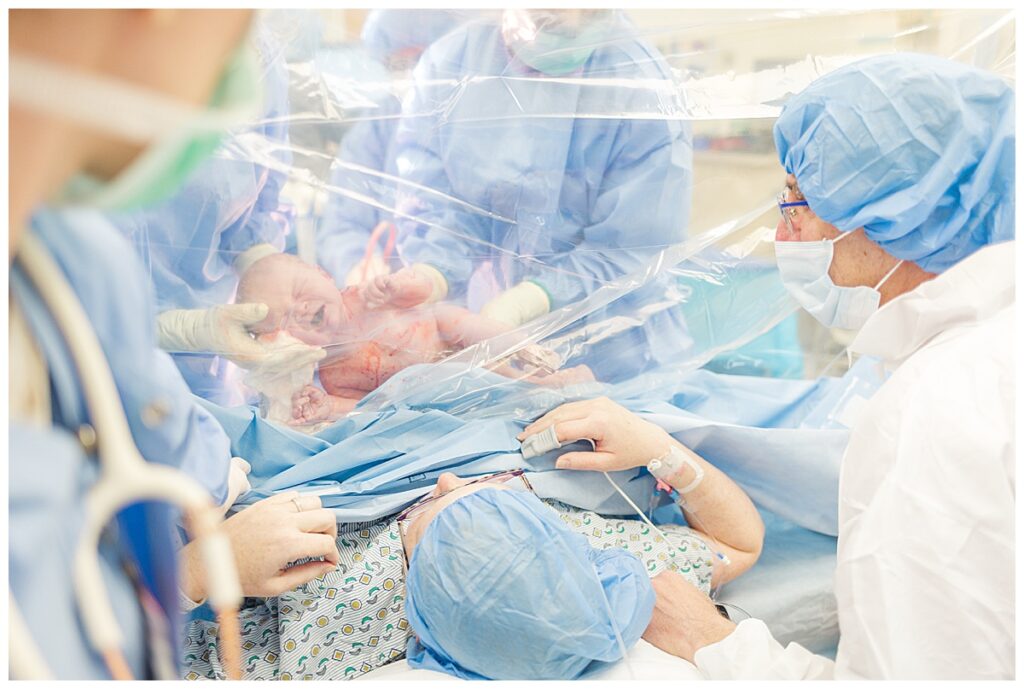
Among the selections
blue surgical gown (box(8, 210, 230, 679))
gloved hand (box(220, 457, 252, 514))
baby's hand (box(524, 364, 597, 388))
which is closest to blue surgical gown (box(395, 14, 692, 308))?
baby's hand (box(524, 364, 597, 388))

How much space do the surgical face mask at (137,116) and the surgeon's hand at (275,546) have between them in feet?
1.81

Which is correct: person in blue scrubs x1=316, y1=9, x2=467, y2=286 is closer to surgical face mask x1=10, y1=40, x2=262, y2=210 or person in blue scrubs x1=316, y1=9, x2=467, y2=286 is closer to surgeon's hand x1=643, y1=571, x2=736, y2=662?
surgeon's hand x1=643, y1=571, x2=736, y2=662

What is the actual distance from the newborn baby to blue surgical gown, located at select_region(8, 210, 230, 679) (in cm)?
78

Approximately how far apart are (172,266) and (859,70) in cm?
101

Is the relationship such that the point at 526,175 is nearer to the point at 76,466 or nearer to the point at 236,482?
the point at 236,482

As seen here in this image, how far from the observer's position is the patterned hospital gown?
3.51ft

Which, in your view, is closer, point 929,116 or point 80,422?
point 80,422

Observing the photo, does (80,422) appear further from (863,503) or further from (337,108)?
(337,108)

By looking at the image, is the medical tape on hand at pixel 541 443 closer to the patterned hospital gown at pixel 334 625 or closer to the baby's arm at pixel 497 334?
the baby's arm at pixel 497 334

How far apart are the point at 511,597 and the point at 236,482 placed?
39 cm

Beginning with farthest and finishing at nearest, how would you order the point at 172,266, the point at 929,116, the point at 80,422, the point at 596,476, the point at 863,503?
1. the point at 596,476
2. the point at 172,266
3. the point at 929,116
4. the point at 863,503
5. the point at 80,422

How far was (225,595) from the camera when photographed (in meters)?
0.49

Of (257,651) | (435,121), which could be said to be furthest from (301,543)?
(435,121)

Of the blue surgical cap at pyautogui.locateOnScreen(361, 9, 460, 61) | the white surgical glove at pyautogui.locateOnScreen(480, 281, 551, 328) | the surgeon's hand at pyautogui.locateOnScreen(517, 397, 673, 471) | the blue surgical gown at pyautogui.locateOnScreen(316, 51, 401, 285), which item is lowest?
the surgeon's hand at pyautogui.locateOnScreen(517, 397, 673, 471)
